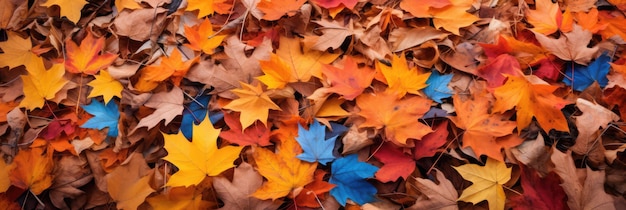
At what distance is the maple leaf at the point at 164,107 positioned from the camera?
A: 1324 millimetres

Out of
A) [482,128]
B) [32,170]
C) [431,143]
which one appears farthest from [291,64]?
[32,170]

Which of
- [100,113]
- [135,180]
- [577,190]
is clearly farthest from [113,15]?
[577,190]

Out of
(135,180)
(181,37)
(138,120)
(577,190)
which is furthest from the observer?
(181,37)

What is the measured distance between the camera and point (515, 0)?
5.20 ft

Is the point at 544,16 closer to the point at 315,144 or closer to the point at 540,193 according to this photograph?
the point at 540,193

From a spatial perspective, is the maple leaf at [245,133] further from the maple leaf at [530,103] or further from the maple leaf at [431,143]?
the maple leaf at [530,103]

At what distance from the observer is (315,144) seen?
4.13 ft

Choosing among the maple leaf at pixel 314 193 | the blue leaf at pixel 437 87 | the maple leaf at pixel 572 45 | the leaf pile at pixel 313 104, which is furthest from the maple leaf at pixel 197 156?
the maple leaf at pixel 572 45

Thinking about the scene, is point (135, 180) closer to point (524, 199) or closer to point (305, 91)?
point (305, 91)

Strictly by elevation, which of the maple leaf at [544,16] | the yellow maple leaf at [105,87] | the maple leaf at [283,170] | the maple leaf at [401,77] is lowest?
the maple leaf at [283,170]

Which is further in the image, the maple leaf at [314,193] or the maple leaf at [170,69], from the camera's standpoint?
the maple leaf at [170,69]

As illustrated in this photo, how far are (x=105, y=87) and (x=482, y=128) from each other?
1126 millimetres

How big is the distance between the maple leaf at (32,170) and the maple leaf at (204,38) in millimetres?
537

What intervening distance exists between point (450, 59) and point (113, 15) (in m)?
1.17
